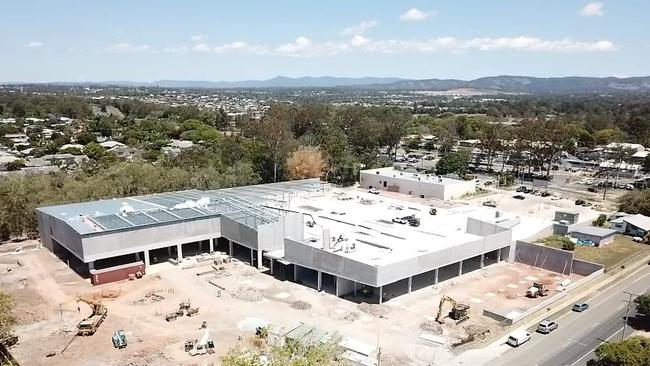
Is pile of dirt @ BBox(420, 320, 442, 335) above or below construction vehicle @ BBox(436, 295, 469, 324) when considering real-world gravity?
below

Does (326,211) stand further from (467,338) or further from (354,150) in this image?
(354,150)

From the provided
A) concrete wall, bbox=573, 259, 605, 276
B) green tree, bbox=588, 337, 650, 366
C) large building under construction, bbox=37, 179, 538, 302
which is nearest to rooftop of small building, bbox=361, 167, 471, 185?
large building under construction, bbox=37, 179, 538, 302

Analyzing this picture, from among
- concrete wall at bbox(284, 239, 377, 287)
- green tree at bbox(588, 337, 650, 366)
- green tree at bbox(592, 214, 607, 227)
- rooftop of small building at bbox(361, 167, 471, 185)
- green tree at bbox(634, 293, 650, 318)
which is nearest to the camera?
green tree at bbox(588, 337, 650, 366)

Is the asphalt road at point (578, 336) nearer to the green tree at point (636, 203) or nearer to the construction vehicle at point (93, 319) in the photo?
the green tree at point (636, 203)

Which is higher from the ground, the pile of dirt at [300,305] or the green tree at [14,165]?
the green tree at [14,165]

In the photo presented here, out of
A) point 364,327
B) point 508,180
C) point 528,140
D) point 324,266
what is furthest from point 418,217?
point 528,140

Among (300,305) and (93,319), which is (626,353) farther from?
(93,319)

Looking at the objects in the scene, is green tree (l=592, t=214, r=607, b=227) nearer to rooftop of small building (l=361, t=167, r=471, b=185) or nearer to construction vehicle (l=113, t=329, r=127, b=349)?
rooftop of small building (l=361, t=167, r=471, b=185)

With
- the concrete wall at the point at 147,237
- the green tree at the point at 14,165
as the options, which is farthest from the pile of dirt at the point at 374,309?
the green tree at the point at 14,165
